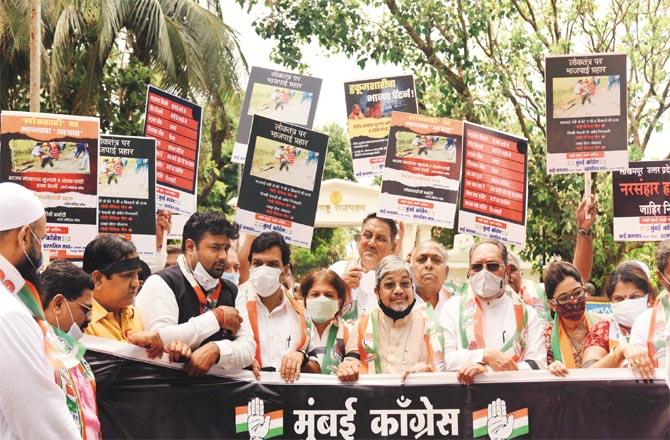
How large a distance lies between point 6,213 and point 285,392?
A: 247 cm

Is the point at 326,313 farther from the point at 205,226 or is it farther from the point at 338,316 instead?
the point at 205,226

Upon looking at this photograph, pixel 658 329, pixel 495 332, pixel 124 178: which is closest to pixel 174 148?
pixel 124 178

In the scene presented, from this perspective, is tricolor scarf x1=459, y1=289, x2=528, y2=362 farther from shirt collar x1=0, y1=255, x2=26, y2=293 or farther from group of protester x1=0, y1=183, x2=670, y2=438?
shirt collar x1=0, y1=255, x2=26, y2=293

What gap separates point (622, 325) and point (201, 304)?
2619 millimetres

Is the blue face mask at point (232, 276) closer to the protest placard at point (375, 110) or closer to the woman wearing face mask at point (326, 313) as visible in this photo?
the woman wearing face mask at point (326, 313)

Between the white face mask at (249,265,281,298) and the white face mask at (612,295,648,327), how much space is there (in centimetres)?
212

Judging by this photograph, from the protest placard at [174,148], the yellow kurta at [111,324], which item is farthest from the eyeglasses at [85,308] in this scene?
the protest placard at [174,148]

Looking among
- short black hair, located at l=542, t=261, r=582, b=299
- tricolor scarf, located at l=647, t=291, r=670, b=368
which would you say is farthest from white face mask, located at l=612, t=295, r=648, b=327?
tricolor scarf, located at l=647, t=291, r=670, b=368

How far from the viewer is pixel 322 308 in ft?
20.1

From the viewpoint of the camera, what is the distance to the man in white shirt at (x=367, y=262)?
6938 millimetres

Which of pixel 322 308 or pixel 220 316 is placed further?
pixel 322 308

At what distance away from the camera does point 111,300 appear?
17.7 ft

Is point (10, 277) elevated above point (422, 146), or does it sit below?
below

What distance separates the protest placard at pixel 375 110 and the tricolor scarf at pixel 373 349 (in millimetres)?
3421
